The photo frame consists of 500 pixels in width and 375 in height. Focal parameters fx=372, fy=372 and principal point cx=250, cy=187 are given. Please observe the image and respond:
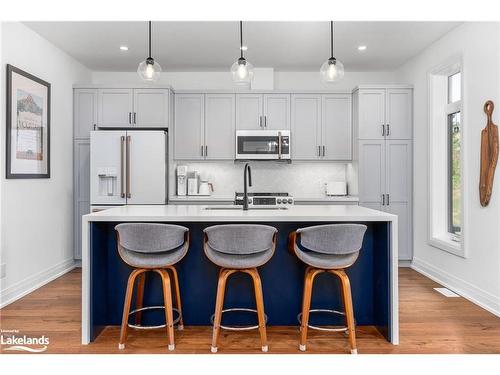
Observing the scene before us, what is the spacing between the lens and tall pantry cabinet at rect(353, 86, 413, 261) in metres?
4.74

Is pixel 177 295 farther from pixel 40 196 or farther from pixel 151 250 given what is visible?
pixel 40 196

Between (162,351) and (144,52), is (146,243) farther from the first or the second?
(144,52)

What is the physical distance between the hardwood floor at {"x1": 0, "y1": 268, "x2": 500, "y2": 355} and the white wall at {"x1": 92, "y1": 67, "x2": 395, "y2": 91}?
10.4ft

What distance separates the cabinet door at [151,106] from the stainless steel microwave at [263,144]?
1006 mm

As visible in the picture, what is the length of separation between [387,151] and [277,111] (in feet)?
4.97

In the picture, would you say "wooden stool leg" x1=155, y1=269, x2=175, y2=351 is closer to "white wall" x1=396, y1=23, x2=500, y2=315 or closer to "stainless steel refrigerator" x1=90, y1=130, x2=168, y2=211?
"stainless steel refrigerator" x1=90, y1=130, x2=168, y2=211

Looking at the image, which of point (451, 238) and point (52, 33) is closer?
point (52, 33)

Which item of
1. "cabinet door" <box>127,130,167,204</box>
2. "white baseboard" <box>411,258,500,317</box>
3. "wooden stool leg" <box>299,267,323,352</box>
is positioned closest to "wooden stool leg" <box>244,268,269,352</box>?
"wooden stool leg" <box>299,267,323,352</box>

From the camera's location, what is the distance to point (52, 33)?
12.8 ft

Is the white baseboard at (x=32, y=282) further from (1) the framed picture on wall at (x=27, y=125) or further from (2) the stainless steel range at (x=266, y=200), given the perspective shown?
(2) the stainless steel range at (x=266, y=200)

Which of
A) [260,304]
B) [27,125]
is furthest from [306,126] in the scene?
[27,125]

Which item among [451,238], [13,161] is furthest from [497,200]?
Answer: [13,161]
